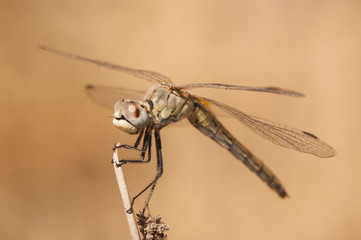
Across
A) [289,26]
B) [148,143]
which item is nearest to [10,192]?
[148,143]

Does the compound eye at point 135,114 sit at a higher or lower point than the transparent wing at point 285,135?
higher

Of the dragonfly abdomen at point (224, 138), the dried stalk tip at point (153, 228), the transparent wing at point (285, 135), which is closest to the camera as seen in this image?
the dried stalk tip at point (153, 228)

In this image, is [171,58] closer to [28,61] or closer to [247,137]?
[247,137]

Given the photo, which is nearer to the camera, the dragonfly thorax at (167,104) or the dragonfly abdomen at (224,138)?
the dragonfly thorax at (167,104)

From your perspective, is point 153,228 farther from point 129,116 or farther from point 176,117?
point 176,117

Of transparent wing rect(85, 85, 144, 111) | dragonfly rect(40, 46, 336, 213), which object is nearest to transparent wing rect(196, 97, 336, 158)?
dragonfly rect(40, 46, 336, 213)

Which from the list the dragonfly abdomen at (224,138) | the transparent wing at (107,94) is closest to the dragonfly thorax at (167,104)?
the dragonfly abdomen at (224,138)

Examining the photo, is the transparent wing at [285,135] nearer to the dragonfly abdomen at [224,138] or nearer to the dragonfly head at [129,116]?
the dragonfly abdomen at [224,138]

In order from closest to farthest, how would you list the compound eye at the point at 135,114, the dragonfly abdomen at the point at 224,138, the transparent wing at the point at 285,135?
the compound eye at the point at 135,114
the transparent wing at the point at 285,135
the dragonfly abdomen at the point at 224,138
